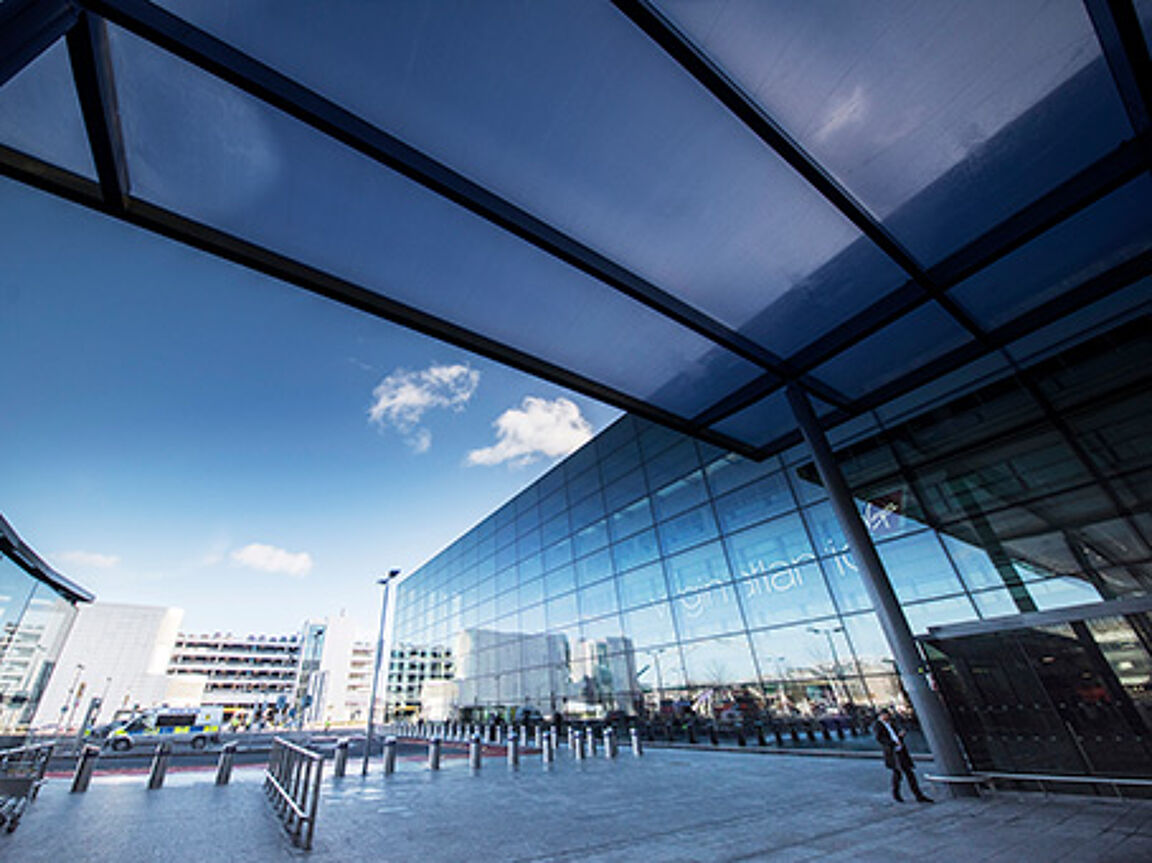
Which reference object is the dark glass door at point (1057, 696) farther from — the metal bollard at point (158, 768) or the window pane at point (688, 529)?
the metal bollard at point (158, 768)

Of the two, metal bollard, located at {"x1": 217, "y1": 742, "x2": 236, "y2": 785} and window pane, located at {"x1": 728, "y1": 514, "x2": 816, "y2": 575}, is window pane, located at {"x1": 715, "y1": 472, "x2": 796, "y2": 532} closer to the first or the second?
window pane, located at {"x1": 728, "y1": 514, "x2": 816, "y2": 575}

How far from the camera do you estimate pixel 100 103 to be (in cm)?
563

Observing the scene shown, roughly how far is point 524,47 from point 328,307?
7.98m

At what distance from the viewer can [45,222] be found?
7.76 m

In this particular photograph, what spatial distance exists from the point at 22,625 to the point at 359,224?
19266 mm

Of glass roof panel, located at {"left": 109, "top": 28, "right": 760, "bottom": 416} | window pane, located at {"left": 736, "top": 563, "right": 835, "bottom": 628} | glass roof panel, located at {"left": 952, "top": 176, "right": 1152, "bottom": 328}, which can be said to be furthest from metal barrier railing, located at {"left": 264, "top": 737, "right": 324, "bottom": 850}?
glass roof panel, located at {"left": 952, "top": 176, "right": 1152, "bottom": 328}

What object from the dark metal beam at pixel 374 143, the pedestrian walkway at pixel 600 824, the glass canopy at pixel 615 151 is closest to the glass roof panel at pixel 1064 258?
the glass canopy at pixel 615 151

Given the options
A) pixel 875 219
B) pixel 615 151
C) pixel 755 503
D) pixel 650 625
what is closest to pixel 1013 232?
pixel 875 219

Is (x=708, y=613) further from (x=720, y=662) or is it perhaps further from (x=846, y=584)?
(x=846, y=584)

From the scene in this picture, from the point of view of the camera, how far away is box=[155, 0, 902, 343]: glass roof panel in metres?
5.91

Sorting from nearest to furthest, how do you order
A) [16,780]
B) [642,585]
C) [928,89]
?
[16,780] → [928,89] → [642,585]

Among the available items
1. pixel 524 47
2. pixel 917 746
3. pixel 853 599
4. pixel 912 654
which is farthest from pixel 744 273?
pixel 917 746

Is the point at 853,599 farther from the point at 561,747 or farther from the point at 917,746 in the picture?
the point at 561,747

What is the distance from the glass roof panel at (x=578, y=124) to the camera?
5.91 metres
